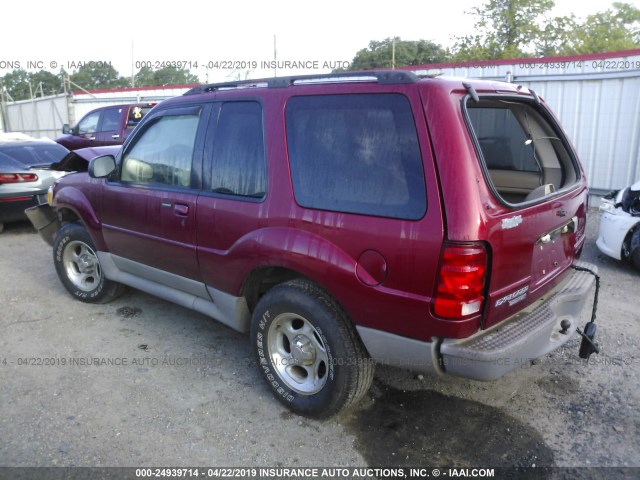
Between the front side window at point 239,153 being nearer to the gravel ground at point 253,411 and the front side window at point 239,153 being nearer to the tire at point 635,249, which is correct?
the gravel ground at point 253,411

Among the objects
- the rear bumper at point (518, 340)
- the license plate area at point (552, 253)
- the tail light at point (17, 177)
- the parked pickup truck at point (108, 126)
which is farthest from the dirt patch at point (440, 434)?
the parked pickup truck at point (108, 126)

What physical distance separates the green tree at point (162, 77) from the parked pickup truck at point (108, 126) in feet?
116

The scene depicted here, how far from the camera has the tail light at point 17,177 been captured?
7.79 meters

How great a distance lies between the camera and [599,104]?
9.34 m

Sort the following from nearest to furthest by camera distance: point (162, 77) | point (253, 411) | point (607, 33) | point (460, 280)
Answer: point (460, 280)
point (253, 411)
point (607, 33)
point (162, 77)

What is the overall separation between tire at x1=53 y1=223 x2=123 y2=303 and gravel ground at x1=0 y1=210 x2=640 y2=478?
1.41ft

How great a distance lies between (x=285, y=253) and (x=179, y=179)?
121 cm

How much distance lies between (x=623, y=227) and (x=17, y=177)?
825cm

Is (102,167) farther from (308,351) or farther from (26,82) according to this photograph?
(26,82)

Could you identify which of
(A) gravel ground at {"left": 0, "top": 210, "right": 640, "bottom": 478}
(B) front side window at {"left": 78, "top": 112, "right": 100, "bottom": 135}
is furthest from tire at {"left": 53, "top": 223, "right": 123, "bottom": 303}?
(B) front side window at {"left": 78, "top": 112, "right": 100, "bottom": 135}

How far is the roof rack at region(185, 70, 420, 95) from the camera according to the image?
2584mm

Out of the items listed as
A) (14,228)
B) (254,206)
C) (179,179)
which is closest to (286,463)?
(254,206)

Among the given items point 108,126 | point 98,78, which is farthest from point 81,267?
point 98,78

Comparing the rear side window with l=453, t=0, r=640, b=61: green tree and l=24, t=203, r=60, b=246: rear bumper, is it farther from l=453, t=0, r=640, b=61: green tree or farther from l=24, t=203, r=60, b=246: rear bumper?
l=453, t=0, r=640, b=61: green tree
